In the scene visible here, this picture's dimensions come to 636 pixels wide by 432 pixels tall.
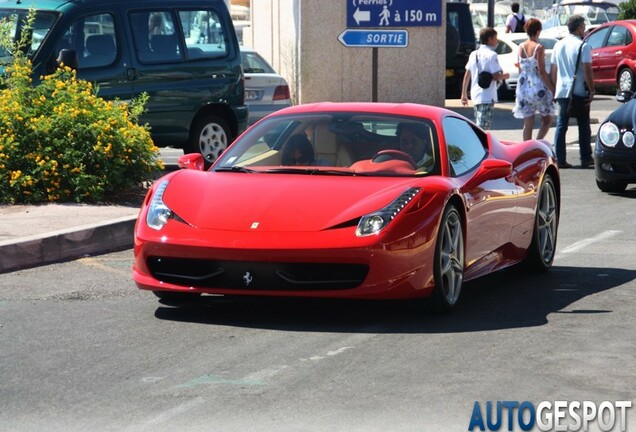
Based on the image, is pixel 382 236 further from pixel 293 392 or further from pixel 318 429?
pixel 318 429

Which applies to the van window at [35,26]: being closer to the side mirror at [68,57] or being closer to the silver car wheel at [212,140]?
the side mirror at [68,57]

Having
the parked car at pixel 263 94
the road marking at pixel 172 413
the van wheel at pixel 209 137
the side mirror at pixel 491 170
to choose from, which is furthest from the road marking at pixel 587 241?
the parked car at pixel 263 94

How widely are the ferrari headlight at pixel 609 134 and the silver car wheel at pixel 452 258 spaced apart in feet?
24.5

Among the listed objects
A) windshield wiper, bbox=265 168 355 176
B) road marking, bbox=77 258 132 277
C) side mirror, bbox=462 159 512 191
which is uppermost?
windshield wiper, bbox=265 168 355 176

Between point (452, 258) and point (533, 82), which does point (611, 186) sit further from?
point (452, 258)

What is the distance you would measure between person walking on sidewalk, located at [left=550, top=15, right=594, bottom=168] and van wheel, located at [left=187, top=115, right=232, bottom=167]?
412 cm

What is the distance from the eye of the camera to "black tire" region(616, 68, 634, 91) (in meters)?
33.1

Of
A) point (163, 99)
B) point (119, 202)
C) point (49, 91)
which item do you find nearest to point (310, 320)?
point (119, 202)

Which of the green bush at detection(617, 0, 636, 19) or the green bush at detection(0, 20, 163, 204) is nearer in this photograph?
the green bush at detection(0, 20, 163, 204)

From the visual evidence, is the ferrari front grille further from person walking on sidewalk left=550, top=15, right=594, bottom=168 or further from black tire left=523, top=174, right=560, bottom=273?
person walking on sidewalk left=550, top=15, right=594, bottom=168

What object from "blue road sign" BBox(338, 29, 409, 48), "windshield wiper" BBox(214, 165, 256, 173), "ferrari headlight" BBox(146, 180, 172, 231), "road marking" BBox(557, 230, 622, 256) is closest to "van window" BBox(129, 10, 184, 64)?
"blue road sign" BBox(338, 29, 409, 48)

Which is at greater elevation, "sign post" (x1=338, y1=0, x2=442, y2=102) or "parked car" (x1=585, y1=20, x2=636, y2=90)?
"sign post" (x1=338, y1=0, x2=442, y2=102)

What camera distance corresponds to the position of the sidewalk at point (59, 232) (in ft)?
34.3

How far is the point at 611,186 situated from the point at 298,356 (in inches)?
365
